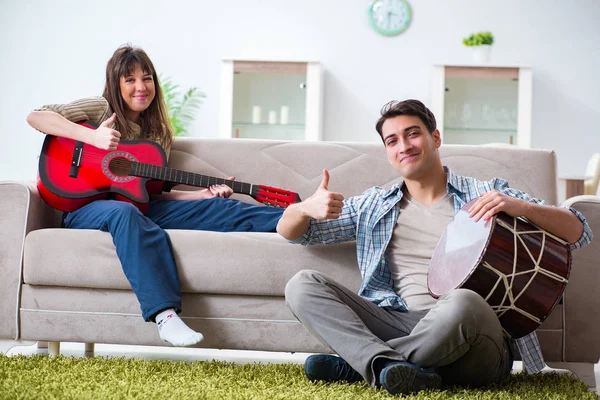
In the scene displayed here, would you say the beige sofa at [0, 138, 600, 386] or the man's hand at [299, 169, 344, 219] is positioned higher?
the man's hand at [299, 169, 344, 219]

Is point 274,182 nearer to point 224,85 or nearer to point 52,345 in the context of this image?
point 52,345

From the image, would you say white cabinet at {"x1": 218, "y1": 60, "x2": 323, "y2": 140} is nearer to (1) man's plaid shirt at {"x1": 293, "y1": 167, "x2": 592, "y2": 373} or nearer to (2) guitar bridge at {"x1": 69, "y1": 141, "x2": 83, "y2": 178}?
(2) guitar bridge at {"x1": 69, "y1": 141, "x2": 83, "y2": 178}

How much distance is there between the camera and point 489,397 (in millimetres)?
1673

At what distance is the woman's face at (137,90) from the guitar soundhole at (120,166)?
0.88ft

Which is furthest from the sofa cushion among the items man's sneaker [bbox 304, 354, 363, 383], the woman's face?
the woman's face

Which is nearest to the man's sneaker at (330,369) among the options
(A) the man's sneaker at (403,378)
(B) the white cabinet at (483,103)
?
(A) the man's sneaker at (403,378)

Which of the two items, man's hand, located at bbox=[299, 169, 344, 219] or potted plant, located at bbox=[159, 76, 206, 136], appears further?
potted plant, located at bbox=[159, 76, 206, 136]

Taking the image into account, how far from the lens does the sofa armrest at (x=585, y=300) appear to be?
218 cm

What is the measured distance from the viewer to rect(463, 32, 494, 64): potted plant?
552 cm

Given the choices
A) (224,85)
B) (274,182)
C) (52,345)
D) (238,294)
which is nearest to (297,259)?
(238,294)

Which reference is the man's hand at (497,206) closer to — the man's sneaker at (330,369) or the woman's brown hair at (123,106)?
the man's sneaker at (330,369)

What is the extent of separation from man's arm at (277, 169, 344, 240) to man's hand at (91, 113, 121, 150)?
0.73 meters

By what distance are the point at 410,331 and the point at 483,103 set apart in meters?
3.99

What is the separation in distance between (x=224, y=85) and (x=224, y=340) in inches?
141
